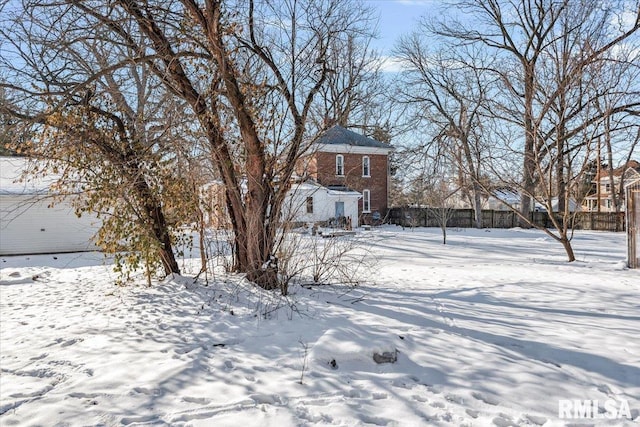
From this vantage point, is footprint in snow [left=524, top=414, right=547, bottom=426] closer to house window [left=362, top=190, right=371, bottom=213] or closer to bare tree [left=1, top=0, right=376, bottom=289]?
bare tree [left=1, top=0, right=376, bottom=289]

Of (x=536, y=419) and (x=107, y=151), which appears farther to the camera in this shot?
(x=107, y=151)

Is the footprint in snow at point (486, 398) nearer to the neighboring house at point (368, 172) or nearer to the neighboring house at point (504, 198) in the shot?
the neighboring house at point (504, 198)

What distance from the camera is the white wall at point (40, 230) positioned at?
1476 cm

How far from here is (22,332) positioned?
514 centimetres

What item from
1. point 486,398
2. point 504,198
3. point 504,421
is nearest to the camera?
point 504,421

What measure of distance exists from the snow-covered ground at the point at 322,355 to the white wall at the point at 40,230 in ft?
30.5

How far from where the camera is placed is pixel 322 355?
370cm

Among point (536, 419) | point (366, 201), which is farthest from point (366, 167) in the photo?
point (536, 419)

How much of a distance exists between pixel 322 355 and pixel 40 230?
1531 centimetres

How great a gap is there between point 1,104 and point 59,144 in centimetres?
96

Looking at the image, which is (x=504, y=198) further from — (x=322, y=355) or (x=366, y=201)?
(x=322, y=355)

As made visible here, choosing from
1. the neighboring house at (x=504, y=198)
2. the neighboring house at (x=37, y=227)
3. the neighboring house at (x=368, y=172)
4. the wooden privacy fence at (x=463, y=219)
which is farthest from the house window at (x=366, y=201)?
the neighboring house at (x=37, y=227)

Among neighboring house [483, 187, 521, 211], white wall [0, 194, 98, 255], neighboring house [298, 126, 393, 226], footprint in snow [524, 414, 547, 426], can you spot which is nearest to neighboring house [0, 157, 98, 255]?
white wall [0, 194, 98, 255]

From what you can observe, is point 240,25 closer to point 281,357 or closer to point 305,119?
point 305,119
